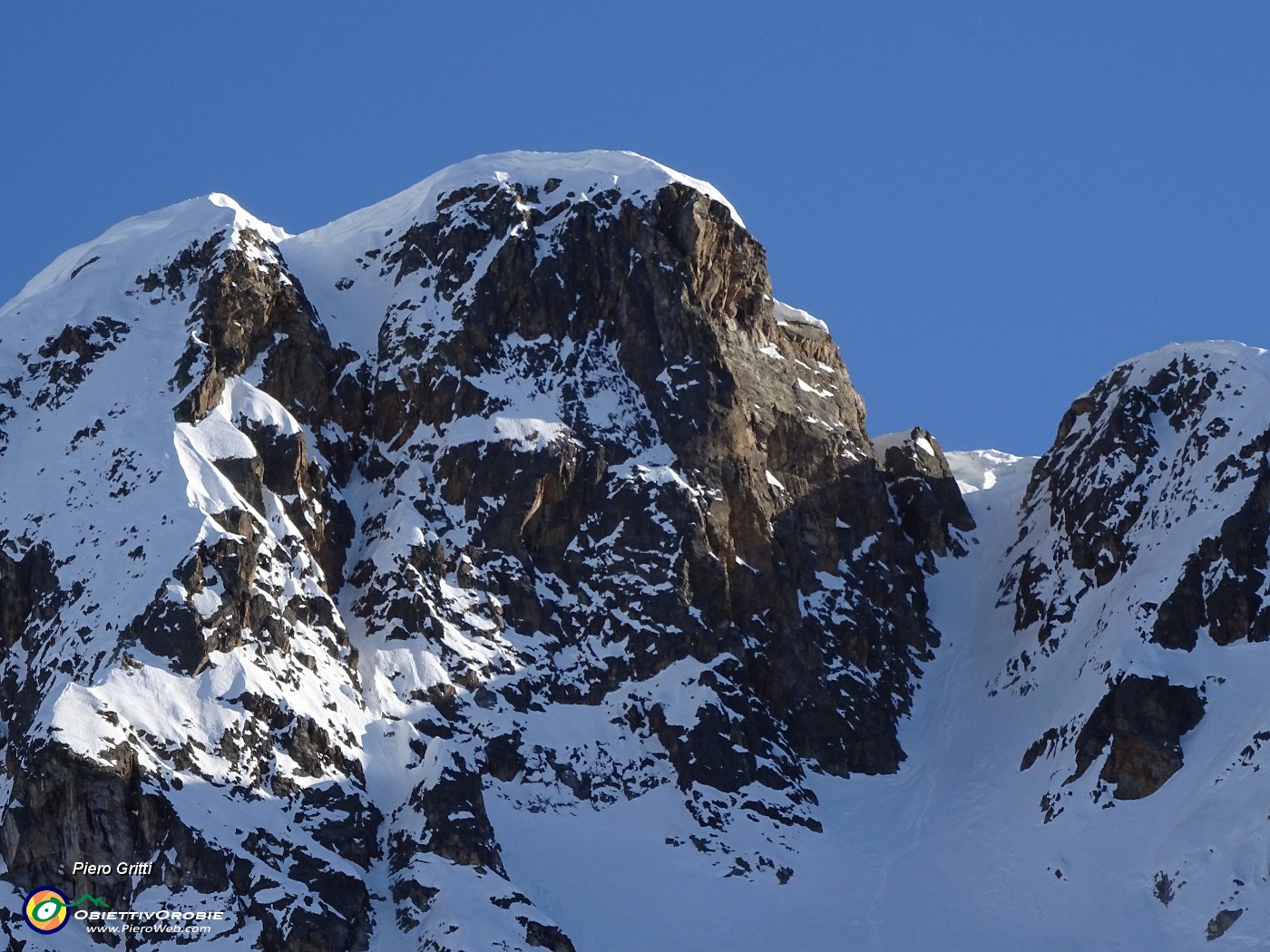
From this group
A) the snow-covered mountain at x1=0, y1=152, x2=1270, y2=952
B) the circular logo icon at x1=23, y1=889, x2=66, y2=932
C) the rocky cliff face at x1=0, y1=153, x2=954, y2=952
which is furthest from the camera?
the snow-covered mountain at x1=0, y1=152, x2=1270, y2=952

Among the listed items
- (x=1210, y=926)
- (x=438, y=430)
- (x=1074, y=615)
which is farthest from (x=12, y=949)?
(x=1074, y=615)

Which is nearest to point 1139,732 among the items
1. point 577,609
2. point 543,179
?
point 577,609

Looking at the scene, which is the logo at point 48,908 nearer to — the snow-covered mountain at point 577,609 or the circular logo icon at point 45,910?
the circular logo icon at point 45,910

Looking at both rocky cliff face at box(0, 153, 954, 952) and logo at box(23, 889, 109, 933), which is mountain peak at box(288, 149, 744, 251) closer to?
rocky cliff face at box(0, 153, 954, 952)

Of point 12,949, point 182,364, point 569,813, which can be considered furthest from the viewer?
point 182,364

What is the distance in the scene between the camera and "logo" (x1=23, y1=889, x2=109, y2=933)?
125438mm

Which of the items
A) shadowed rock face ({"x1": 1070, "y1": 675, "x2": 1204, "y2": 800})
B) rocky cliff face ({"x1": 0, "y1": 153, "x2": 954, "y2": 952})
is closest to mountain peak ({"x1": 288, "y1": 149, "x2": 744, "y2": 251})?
rocky cliff face ({"x1": 0, "y1": 153, "x2": 954, "y2": 952})

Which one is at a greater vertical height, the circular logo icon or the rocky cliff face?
the rocky cliff face

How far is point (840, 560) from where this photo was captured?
165875mm

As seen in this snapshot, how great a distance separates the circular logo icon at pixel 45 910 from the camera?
412ft

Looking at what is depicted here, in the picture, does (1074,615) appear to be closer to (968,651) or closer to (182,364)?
(968,651)

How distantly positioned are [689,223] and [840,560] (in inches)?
908

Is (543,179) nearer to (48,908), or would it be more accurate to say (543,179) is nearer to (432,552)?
(432,552)

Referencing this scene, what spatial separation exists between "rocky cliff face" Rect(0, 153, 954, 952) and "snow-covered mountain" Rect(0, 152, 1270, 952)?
0.88 feet
